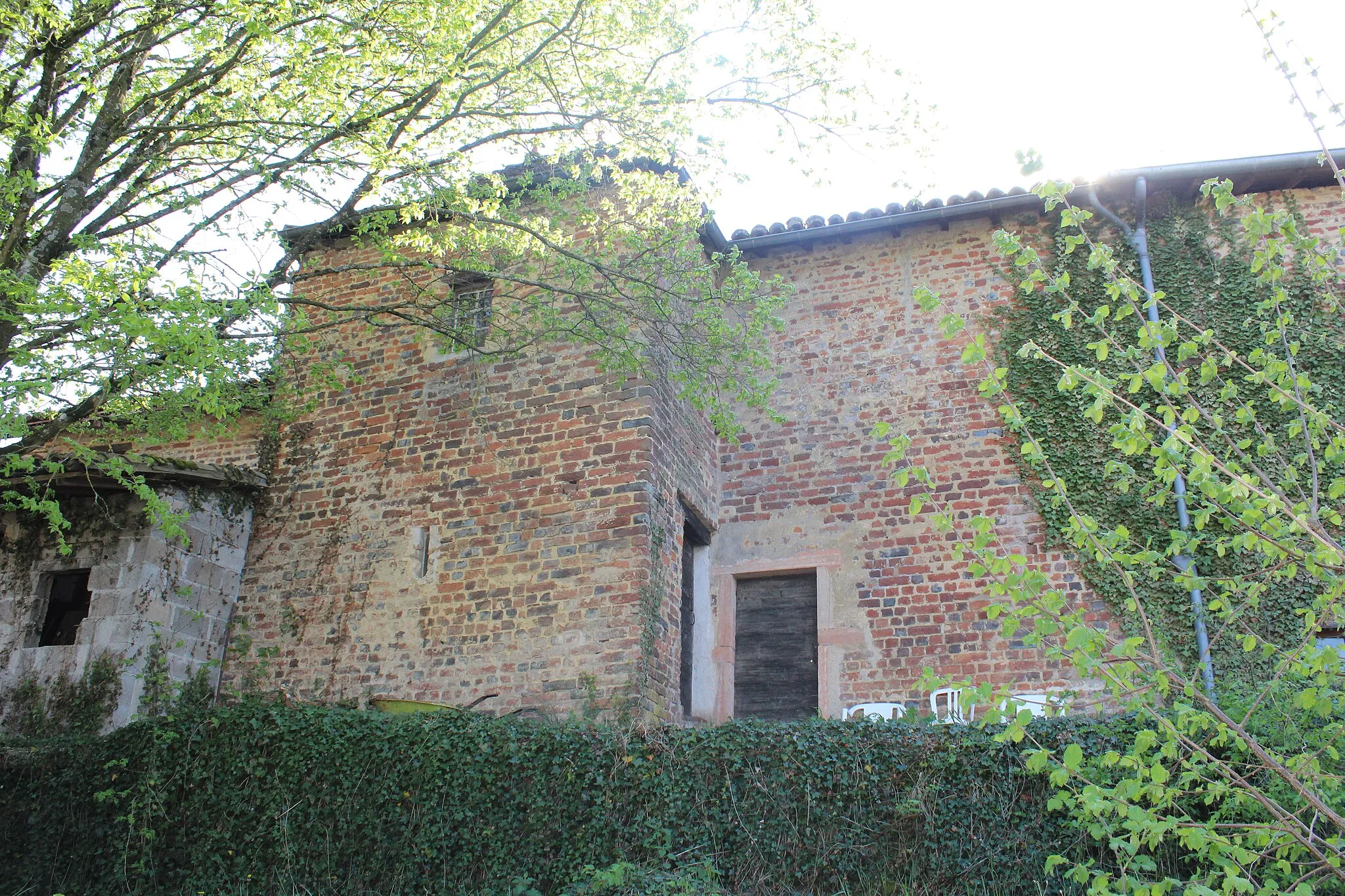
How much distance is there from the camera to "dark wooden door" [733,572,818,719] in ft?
28.9

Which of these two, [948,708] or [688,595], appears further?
[688,595]

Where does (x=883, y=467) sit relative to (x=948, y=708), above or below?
above

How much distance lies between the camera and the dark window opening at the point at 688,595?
28.7 ft

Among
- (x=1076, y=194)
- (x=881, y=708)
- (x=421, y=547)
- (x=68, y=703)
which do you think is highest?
(x=1076, y=194)

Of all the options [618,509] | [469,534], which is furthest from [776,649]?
[469,534]

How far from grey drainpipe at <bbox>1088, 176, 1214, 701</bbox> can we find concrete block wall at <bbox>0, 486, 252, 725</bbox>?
7.93m

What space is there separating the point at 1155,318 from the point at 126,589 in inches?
353

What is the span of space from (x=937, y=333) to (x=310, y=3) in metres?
5.94

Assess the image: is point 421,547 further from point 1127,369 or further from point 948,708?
point 1127,369

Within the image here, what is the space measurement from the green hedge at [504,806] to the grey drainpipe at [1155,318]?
2466 mm

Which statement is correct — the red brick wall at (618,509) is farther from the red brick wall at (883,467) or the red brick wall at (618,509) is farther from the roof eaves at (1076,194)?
the roof eaves at (1076,194)

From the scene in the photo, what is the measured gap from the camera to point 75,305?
18.9ft

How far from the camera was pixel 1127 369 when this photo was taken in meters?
8.70

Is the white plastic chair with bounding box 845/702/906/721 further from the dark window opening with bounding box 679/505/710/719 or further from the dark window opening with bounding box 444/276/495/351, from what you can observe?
the dark window opening with bounding box 444/276/495/351
